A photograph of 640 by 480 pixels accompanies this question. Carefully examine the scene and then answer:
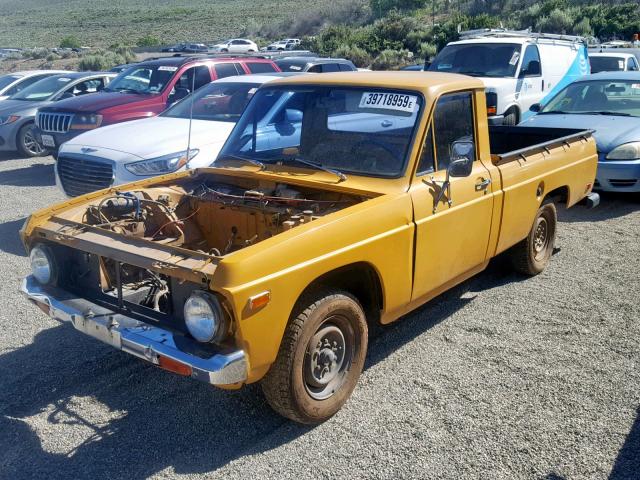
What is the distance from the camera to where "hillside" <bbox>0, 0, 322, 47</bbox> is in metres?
65.2

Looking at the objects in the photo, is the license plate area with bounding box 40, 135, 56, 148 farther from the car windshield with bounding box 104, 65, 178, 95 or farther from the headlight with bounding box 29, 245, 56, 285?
the headlight with bounding box 29, 245, 56, 285

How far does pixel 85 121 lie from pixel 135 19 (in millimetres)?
72217

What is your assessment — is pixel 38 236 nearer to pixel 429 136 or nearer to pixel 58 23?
pixel 429 136

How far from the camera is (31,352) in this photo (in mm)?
4770

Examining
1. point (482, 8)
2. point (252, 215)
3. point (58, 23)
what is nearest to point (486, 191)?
point (252, 215)

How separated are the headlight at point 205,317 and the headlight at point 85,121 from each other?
7674mm

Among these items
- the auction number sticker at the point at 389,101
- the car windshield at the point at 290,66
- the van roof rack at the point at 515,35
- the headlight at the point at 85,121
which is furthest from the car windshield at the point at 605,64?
the auction number sticker at the point at 389,101

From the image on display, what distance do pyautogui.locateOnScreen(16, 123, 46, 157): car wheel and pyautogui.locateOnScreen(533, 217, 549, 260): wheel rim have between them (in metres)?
10.3

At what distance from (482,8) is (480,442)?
4754cm

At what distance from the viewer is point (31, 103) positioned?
13.3 metres

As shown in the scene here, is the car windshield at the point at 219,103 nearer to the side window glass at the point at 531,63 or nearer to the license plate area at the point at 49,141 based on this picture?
the license plate area at the point at 49,141

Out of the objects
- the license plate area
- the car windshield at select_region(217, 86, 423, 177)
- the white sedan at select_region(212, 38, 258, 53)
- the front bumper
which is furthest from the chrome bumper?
the white sedan at select_region(212, 38, 258, 53)

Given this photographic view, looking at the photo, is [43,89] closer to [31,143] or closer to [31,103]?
[31,103]

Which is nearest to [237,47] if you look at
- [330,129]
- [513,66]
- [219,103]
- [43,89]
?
[43,89]
